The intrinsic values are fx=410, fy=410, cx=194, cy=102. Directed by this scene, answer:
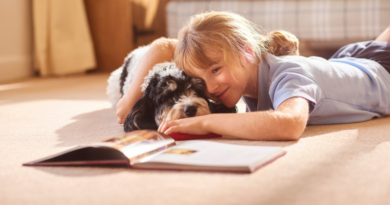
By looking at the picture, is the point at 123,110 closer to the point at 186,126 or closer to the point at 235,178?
the point at 186,126

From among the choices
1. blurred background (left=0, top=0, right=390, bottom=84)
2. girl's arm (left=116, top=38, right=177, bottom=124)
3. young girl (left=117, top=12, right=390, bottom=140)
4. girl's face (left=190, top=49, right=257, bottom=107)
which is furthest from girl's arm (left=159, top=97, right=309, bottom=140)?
blurred background (left=0, top=0, right=390, bottom=84)

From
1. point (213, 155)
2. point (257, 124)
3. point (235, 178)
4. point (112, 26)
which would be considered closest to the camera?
point (235, 178)

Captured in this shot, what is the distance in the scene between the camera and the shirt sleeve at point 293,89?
1.39 meters

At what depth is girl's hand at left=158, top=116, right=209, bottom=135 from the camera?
1.38 meters

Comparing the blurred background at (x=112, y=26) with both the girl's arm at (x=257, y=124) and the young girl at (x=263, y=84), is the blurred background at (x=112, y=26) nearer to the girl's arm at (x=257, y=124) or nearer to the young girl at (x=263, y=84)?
the young girl at (x=263, y=84)

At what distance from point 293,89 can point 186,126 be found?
39 cm

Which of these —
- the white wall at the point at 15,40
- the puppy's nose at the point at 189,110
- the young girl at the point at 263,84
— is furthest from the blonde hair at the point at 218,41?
the white wall at the point at 15,40

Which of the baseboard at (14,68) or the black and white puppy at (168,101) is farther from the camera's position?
the baseboard at (14,68)

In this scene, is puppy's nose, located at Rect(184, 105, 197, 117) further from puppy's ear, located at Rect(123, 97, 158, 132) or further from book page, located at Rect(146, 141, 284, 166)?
book page, located at Rect(146, 141, 284, 166)

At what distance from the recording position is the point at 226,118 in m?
1.36

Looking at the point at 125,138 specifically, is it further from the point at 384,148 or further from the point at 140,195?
the point at 384,148

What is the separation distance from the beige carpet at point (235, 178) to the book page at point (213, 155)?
0.03 m

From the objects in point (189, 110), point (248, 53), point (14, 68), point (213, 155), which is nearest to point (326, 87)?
point (248, 53)

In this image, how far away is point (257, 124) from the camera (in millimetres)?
1323
